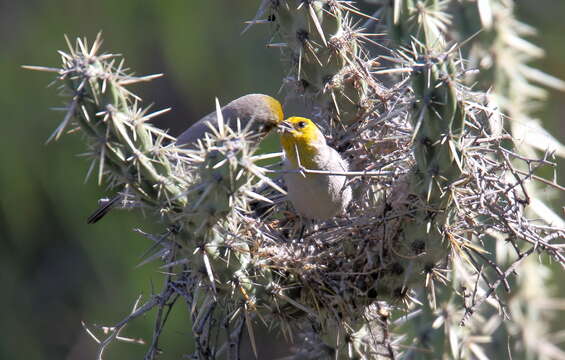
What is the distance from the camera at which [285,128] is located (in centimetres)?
362

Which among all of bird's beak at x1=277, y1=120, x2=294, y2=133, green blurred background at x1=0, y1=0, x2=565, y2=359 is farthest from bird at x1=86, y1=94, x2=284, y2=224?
green blurred background at x1=0, y1=0, x2=565, y2=359

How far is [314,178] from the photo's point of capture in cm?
352

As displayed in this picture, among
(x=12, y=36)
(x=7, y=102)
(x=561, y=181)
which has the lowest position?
(x=561, y=181)

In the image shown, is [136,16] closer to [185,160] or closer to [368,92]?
[368,92]

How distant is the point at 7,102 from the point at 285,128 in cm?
549

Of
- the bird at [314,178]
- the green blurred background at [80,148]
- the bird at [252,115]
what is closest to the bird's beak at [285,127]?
the bird at [314,178]

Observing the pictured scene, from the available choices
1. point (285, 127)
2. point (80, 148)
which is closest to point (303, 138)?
point (285, 127)

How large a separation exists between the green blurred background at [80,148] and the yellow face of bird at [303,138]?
174 inches

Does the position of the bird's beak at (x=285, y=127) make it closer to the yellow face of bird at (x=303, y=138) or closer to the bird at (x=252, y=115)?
the yellow face of bird at (x=303, y=138)

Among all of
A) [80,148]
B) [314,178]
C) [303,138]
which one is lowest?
[80,148]

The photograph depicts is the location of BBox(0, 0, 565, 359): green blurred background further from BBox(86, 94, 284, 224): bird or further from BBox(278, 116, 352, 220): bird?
BBox(278, 116, 352, 220): bird

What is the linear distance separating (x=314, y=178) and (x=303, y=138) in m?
0.20

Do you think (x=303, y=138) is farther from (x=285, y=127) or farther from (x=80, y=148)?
(x=80, y=148)

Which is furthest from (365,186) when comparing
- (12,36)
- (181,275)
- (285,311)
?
(12,36)
